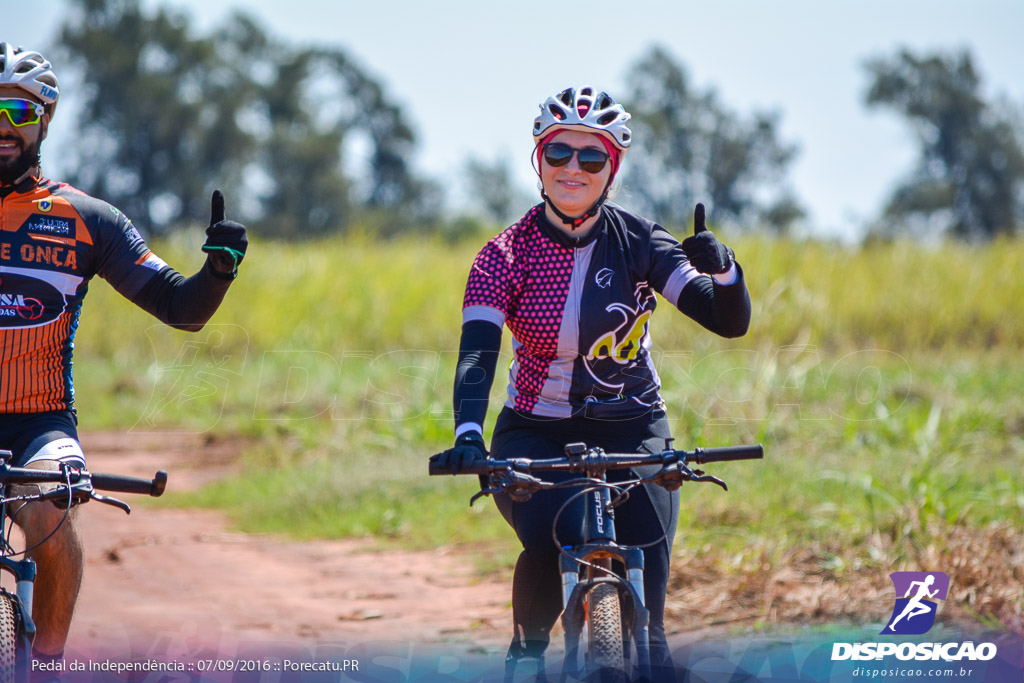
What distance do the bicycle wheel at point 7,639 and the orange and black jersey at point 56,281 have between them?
2.50 ft

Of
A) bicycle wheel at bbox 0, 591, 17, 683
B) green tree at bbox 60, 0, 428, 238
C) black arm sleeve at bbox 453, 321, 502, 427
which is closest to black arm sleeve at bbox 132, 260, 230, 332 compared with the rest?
black arm sleeve at bbox 453, 321, 502, 427

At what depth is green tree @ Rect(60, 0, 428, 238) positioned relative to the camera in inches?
1404

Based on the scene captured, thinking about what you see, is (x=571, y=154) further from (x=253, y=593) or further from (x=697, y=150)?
(x=697, y=150)

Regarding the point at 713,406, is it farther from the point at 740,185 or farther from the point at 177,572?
the point at 740,185

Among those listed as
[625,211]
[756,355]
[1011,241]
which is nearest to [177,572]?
[625,211]

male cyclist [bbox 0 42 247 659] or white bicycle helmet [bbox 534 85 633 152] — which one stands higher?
white bicycle helmet [bbox 534 85 633 152]

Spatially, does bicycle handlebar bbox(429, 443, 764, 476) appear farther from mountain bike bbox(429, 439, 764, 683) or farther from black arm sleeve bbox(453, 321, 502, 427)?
black arm sleeve bbox(453, 321, 502, 427)

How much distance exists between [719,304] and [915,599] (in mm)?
2534

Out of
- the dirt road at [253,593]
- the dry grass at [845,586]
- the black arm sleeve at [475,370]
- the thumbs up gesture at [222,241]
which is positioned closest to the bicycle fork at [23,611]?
the thumbs up gesture at [222,241]

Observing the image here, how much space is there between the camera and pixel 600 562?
→ 313 centimetres

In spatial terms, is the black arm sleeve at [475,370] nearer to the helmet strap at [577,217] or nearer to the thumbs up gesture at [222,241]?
the helmet strap at [577,217]

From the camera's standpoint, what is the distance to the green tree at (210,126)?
35.7 metres

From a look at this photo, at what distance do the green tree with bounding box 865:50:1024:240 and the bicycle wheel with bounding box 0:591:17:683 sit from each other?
40.4m

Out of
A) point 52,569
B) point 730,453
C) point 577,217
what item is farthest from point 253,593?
point 730,453
